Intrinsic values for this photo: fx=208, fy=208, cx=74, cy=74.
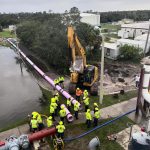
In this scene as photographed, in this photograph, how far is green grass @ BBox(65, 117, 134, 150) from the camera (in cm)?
1370

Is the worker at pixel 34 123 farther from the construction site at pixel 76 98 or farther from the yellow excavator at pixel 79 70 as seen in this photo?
the yellow excavator at pixel 79 70

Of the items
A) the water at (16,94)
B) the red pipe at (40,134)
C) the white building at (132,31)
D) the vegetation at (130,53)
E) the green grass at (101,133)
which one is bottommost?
the water at (16,94)

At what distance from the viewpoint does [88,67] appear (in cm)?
2158

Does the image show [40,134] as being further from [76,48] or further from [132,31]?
[132,31]

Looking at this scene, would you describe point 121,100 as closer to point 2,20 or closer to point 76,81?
point 76,81

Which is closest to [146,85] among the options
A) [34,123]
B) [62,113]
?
[62,113]

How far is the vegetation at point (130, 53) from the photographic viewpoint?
32938 mm

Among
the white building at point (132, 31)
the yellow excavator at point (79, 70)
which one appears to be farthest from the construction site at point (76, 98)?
the white building at point (132, 31)

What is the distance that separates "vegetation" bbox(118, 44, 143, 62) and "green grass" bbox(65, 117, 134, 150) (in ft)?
59.8

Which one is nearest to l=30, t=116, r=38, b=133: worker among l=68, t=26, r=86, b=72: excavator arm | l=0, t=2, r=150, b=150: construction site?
l=0, t=2, r=150, b=150: construction site

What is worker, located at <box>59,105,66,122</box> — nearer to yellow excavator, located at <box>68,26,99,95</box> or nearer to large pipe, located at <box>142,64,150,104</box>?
yellow excavator, located at <box>68,26,99,95</box>

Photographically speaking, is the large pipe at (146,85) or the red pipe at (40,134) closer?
the red pipe at (40,134)

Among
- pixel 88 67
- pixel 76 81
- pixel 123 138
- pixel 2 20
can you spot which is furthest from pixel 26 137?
pixel 2 20

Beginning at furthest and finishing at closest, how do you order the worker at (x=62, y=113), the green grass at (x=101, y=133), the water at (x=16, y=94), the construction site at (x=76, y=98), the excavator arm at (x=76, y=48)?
the excavator arm at (x=76, y=48) < the water at (x=16, y=94) < the worker at (x=62, y=113) < the construction site at (x=76, y=98) < the green grass at (x=101, y=133)
